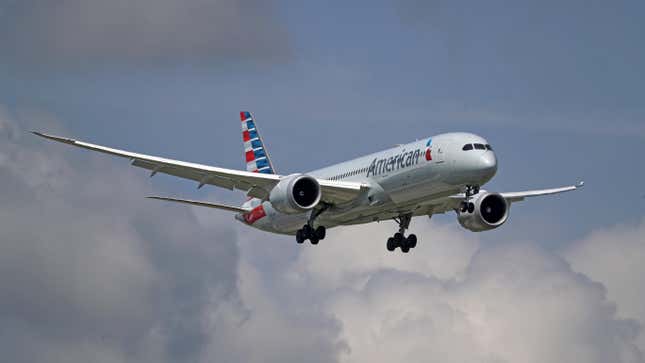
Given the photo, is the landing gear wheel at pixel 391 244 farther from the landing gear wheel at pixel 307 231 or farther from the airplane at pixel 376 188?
the landing gear wheel at pixel 307 231

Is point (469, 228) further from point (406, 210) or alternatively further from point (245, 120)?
point (245, 120)

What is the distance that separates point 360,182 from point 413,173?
14.4 feet

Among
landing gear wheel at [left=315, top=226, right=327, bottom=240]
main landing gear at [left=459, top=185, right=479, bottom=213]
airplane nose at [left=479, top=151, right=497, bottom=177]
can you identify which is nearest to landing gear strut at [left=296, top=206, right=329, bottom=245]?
landing gear wheel at [left=315, top=226, right=327, bottom=240]

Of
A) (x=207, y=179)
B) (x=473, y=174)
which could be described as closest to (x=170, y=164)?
(x=207, y=179)

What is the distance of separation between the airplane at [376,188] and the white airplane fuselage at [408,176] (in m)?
0.05

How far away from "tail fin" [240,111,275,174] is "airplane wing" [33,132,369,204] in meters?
12.1

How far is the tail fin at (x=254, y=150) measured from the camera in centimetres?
8350

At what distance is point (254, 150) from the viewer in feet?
279

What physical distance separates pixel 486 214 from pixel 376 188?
7366mm

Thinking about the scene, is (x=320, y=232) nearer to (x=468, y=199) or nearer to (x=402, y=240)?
(x=402, y=240)

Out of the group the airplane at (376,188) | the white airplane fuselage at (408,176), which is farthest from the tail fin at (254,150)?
the white airplane fuselage at (408,176)

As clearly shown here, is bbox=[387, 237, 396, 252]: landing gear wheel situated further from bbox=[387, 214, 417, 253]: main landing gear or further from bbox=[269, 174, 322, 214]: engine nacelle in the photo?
bbox=[269, 174, 322, 214]: engine nacelle

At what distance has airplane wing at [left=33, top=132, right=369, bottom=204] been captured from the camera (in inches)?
2633

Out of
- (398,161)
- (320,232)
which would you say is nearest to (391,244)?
(320,232)
